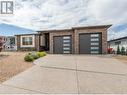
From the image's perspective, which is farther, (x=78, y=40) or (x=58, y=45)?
(x=58, y=45)

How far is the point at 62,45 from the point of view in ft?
71.7

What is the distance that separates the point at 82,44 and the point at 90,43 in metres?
1.11

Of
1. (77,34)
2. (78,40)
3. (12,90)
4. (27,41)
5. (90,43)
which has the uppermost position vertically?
(77,34)

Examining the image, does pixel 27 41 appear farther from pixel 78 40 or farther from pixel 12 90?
pixel 12 90

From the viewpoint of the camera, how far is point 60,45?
22.1m

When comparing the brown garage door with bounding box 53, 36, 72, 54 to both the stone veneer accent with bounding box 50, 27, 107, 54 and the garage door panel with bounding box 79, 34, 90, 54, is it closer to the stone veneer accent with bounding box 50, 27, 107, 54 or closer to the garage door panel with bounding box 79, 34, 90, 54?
Result: the stone veneer accent with bounding box 50, 27, 107, 54

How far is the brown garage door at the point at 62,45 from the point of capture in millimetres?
21578

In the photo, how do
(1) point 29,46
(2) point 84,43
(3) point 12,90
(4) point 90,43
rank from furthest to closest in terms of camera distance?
(1) point 29,46 < (2) point 84,43 < (4) point 90,43 < (3) point 12,90

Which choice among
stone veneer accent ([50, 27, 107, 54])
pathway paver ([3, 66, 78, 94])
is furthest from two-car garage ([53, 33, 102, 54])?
pathway paver ([3, 66, 78, 94])

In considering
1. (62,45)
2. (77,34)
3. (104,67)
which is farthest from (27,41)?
(104,67)

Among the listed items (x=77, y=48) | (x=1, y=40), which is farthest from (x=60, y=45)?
(x=1, y=40)

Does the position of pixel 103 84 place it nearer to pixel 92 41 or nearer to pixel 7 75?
pixel 7 75

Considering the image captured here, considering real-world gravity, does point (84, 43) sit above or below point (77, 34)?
below

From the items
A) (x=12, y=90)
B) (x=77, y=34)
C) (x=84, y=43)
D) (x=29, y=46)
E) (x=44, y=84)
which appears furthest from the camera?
(x=29, y=46)
